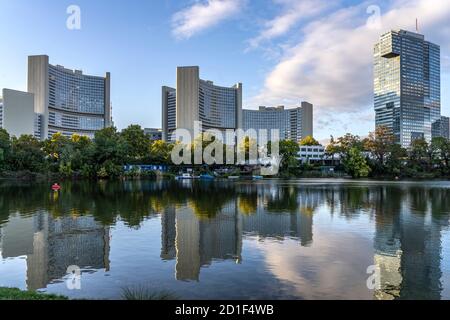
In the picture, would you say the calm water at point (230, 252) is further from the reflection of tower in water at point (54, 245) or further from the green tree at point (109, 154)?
the green tree at point (109, 154)

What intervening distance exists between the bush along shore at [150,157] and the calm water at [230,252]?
52.3 m

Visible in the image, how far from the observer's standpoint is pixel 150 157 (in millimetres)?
93250

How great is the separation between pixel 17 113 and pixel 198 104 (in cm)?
6795

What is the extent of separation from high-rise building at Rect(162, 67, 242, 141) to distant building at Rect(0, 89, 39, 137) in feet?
179

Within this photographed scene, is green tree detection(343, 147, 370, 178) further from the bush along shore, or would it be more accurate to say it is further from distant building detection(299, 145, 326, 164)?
distant building detection(299, 145, 326, 164)

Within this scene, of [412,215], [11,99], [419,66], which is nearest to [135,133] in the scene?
[11,99]

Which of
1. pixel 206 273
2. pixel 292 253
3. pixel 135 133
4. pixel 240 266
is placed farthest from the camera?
pixel 135 133

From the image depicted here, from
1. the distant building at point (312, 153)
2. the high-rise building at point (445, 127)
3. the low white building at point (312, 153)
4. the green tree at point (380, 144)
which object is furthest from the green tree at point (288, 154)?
the high-rise building at point (445, 127)

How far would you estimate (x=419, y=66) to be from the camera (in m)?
119

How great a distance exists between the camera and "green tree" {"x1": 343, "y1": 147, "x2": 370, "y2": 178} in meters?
87.7

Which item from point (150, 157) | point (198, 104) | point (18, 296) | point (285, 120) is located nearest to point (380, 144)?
point (150, 157)

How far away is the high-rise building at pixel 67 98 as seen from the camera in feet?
436
